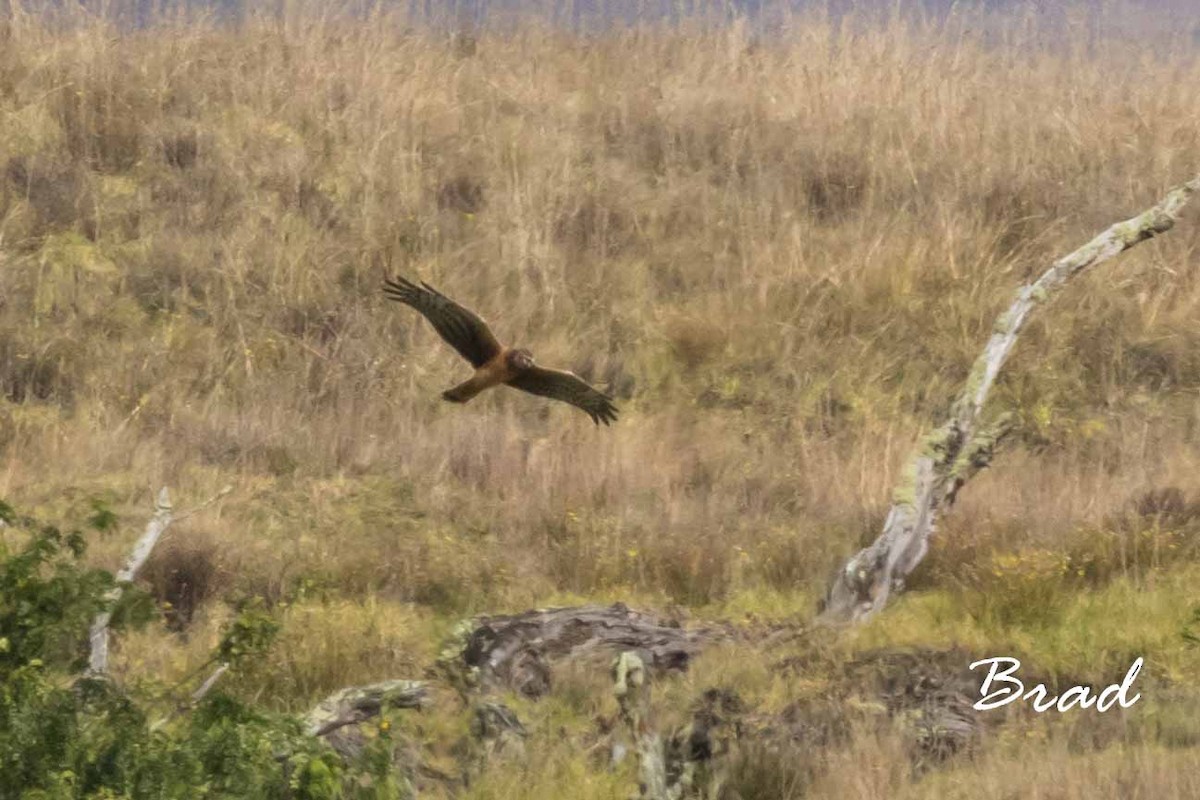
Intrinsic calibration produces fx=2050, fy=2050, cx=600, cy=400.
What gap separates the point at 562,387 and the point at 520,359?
464 millimetres

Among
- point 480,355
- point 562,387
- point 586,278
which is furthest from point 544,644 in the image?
point 586,278

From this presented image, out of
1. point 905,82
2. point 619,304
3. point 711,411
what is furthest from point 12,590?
point 905,82

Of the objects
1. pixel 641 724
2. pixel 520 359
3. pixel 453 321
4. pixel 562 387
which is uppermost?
pixel 453 321

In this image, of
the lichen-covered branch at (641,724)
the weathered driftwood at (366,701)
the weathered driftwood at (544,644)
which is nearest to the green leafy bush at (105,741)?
the lichen-covered branch at (641,724)

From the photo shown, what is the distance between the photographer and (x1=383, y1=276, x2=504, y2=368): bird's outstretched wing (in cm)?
636

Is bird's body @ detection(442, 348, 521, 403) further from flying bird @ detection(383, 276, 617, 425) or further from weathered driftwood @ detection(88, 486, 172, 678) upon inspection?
weathered driftwood @ detection(88, 486, 172, 678)

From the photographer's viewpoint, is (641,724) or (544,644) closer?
(641,724)

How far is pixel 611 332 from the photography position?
11.5 meters

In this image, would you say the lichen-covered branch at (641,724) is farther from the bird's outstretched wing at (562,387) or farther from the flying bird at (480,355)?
the bird's outstretched wing at (562,387)

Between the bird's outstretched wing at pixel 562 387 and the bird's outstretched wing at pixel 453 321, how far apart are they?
147 millimetres

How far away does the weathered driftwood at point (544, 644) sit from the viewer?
22.5 ft

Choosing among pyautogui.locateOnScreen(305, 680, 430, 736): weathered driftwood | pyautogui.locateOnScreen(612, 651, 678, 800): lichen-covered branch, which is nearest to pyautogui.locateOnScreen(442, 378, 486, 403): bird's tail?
pyautogui.locateOnScreen(305, 680, 430, 736): weathered driftwood

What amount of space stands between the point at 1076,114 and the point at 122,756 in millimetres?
10233

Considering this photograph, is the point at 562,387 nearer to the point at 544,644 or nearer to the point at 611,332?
the point at 544,644
